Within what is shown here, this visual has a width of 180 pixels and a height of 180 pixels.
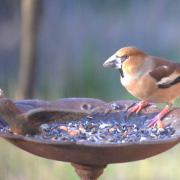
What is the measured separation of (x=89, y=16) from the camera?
438 centimetres

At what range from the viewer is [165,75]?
8.76ft

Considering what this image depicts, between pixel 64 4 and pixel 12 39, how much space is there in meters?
0.41

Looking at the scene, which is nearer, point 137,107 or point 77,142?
point 77,142

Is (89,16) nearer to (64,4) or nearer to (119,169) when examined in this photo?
(64,4)

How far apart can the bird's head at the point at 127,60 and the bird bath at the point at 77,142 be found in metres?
0.14

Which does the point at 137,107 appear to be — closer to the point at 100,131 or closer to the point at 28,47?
the point at 100,131

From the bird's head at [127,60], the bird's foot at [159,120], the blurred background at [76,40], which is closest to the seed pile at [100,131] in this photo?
the bird's foot at [159,120]

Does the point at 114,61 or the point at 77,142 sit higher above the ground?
the point at 114,61

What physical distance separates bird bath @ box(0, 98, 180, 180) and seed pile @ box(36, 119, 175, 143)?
3 cm

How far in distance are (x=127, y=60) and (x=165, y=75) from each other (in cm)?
21

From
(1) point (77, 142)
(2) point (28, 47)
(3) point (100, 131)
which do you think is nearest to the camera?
(1) point (77, 142)

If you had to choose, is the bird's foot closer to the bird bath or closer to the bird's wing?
the bird bath

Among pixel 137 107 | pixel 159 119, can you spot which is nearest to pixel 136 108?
pixel 137 107

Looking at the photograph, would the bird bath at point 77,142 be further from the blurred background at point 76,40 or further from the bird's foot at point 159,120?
the blurred background at point 76,40
